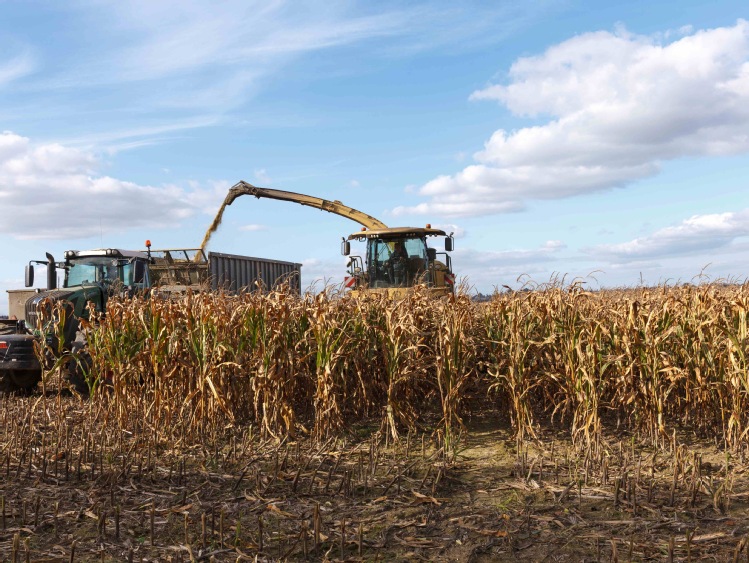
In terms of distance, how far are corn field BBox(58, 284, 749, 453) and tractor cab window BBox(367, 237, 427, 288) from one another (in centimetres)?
615

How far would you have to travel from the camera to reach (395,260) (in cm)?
1396

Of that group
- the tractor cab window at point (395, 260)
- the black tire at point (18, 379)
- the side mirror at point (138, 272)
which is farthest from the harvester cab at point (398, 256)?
the black tire at point (18, 379)

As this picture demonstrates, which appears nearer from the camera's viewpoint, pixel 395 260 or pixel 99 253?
pixel 99 253

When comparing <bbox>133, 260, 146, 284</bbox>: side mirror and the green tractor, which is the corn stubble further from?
<bbox>133, 260, 146, 284</bbox>: side mirror

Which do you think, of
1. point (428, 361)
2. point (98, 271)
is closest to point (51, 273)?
point (98, 271)

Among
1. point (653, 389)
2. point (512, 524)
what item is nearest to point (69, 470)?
point (512, 524)

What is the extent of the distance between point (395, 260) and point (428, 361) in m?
6.84

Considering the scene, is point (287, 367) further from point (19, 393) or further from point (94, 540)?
point (19, 393)

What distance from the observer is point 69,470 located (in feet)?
19.3

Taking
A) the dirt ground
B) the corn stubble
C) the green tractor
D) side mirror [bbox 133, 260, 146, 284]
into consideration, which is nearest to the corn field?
the corn stubble

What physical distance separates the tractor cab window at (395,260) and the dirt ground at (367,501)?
23.3 feet

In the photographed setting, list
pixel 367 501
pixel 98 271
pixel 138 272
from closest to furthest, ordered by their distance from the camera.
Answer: pixel 367 501
pixel 138 272
pixel 98 271

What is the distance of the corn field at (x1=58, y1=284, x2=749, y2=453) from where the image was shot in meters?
6.47

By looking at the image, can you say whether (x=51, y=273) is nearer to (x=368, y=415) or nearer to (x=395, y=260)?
(x=395, y=260)
